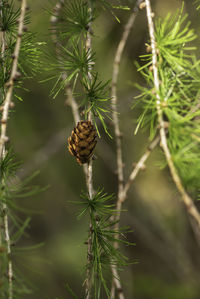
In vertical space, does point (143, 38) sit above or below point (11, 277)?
above

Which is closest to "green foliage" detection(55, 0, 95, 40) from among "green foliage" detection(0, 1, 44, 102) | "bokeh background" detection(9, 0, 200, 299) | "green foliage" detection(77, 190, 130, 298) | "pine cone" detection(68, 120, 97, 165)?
"green foliage" detection(0, 1, 44, 102)

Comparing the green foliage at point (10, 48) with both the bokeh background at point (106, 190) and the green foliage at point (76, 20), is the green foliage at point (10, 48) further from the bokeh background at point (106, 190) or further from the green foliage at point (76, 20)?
the bokeh background at point (106, 190)

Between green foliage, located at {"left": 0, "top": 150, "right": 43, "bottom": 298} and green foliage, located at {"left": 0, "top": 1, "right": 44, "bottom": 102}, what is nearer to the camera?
green foliage, located at {"left": 0, "top": 150, "right": 43, "bottom": 298}

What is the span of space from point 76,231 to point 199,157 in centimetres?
237

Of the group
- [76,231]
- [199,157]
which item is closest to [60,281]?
[76,231]

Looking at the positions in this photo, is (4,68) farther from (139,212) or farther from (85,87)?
(139,212)

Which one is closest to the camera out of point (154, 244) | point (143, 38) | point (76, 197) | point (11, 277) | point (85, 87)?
point (11, 277)

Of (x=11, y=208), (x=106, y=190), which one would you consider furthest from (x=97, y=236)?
(x=106, y=190)

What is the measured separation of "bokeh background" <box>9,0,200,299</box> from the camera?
2.09 m

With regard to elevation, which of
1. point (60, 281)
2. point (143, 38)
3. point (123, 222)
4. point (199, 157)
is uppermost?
point (143, 38)

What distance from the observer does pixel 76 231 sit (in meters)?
2.86

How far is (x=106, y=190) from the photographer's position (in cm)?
275

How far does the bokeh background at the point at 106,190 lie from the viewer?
6.87ft

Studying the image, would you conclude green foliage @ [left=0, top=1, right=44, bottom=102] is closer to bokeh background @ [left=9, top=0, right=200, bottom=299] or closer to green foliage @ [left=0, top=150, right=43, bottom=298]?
green foliage @ [left=0, top=150, right=43, bottom=298]
